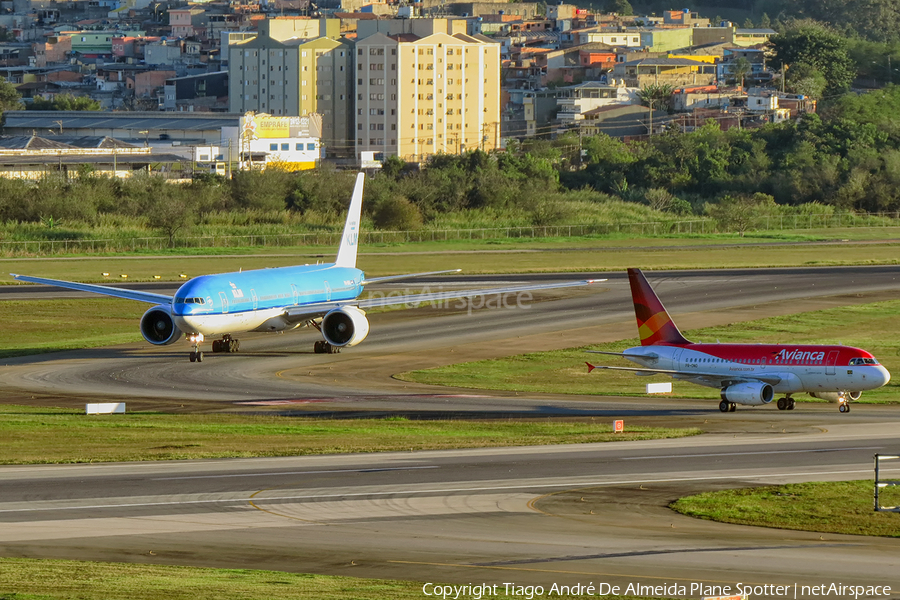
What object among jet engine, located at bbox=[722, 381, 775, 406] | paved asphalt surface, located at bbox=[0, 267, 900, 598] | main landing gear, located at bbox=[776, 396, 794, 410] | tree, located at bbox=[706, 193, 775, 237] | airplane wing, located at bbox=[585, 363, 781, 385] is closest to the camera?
paved asphalt surface, located at bbox=[0, 267, 900, 598]

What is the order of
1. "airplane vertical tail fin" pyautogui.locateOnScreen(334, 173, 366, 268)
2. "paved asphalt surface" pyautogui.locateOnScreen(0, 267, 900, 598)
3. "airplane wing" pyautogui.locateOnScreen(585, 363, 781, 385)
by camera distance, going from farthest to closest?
"airplane vertical tail fin" pyautogui.locateOnScreen(334, 173, 366, 268), "airplane wing" pyautogui.locateOnScreen(585, 363, 781, 385), "paved asphalt surface" pyautogui.locateOnScreen(0, 267, 900, 598)

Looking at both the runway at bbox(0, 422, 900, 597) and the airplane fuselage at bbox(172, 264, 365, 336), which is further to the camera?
the airplane fuselage at bbox(172, 264, 365, 336)

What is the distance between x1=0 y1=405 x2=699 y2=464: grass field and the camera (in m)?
40.8

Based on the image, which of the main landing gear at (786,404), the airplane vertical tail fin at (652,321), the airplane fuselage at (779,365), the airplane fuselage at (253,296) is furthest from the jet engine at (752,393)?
the airplane fuselage at (253,296)

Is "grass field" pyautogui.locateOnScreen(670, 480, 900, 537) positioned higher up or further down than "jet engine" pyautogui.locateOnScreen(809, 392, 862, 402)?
higher up

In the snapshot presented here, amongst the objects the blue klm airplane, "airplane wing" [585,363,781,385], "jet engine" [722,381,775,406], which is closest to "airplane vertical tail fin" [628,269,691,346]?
"airplane wing" [585,363,781,385]

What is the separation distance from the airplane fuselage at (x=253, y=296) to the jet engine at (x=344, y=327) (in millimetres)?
2103

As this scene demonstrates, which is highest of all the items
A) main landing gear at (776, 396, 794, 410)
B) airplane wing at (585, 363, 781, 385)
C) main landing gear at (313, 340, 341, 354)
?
airplane wing at (585, 363, 781, 385)

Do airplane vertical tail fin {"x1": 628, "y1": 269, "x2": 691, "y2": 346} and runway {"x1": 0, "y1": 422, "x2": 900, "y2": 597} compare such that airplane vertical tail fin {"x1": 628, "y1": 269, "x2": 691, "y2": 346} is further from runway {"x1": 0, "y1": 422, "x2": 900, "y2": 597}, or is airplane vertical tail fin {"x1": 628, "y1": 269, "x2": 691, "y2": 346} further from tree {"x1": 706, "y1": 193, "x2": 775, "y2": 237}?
tree {"x1": 706, "y1": 193, "x2": 775, "y2": 237}

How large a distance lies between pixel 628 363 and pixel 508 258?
160 feet

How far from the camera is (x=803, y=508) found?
3130 centimetres

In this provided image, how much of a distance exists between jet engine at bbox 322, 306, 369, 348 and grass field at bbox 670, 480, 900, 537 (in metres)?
31.7

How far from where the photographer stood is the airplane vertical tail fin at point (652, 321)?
53.9 meters

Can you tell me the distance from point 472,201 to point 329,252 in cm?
4221
